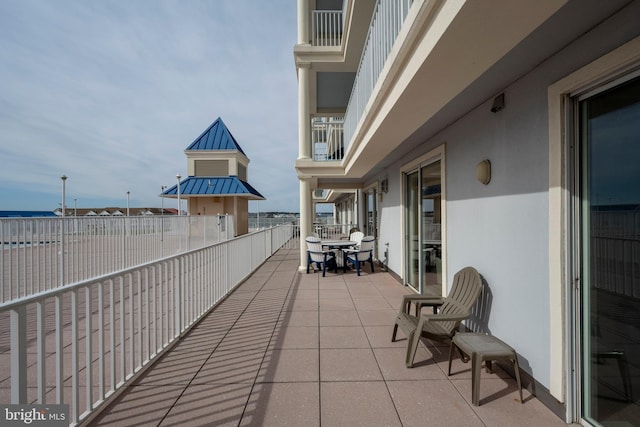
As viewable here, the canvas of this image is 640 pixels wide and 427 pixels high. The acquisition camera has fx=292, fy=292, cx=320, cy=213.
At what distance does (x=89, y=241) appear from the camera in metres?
5.14

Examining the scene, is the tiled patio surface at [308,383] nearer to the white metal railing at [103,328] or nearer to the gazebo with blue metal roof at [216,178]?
the white metal railing at [103,328]

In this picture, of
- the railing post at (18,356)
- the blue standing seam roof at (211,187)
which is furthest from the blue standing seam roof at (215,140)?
the railing post at (18,356)

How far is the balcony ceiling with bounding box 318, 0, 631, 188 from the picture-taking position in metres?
1.56

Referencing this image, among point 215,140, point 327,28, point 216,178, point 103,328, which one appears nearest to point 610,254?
point 103,328

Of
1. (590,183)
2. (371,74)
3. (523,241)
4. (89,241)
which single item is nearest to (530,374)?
(523,241)

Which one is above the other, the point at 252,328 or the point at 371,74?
the point at 371,74

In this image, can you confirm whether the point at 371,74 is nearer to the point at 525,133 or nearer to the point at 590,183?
the point at 525,133

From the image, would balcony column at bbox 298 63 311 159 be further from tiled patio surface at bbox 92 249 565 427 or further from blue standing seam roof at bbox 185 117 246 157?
blue standing seam roof at bbox 185 117 246 157

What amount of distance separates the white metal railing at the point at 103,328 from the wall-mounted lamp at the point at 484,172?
131 inches

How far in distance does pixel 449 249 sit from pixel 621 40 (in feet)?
8.66

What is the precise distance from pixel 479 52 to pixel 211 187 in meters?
16.2

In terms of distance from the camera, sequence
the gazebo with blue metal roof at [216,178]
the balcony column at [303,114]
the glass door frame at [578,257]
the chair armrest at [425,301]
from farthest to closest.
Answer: the gazebo with blue metal roof at [216,178]
the balcony column at [303,114]
the chair armrest at [425,301]
the glass door frame at [578,257]

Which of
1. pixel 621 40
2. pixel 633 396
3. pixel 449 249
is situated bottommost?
pixel 633 396

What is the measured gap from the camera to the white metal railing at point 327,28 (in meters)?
7.02
